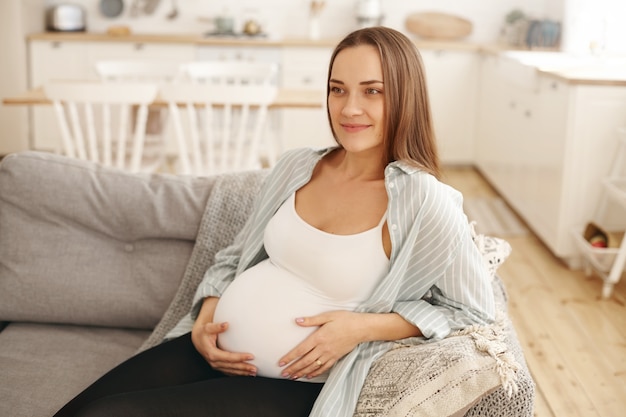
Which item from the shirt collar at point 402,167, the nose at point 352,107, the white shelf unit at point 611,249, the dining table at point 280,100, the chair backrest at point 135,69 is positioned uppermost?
the nose at point 352,107

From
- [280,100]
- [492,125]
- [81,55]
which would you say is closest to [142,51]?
[81,55]

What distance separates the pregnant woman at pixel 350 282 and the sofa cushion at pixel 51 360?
0.57 feet

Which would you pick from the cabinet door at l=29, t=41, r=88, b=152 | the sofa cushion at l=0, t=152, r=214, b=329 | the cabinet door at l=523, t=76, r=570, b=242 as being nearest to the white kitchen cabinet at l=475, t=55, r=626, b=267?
the cabinet door at l=523, t=76, r=570, b=242

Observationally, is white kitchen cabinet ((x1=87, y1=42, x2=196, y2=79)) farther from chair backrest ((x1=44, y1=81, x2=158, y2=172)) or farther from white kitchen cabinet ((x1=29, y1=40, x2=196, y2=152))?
chair backrest ((x1=44, y1=81, x2=158, y2=172))

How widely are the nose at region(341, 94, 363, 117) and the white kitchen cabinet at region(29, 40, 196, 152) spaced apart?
450 centimetres

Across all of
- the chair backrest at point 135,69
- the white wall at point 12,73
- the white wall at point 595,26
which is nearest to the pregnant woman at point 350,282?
the chair backrest at point 135,69

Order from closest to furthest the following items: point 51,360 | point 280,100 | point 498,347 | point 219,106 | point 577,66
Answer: point 498,347
point 51,360
point 219,106
point 280,100
point 577,66

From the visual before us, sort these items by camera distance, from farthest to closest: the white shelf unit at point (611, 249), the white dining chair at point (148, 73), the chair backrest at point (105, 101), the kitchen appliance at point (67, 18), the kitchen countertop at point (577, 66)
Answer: the kitchen appliance at point (67, 18) < the white dining chair at point (148, 73) < the kitchen countertop at point (577, 66) < the chair backrest at point (105, 101) < the white shelf unit at point (611, 249)

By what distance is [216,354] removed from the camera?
69.0 inches

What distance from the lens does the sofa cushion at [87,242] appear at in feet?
7.14

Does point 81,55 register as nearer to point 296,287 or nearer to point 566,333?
point 566,333

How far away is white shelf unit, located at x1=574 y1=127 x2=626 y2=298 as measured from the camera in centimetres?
359

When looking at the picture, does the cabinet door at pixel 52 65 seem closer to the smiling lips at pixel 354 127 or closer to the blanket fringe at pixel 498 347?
the smiling lips at pixel 354 127

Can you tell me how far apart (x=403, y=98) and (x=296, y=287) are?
44 centimetres
